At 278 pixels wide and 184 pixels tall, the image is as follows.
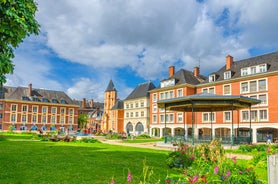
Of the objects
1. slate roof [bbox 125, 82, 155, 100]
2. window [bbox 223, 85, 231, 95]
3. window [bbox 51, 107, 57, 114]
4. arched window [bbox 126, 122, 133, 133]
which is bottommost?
arched window [bbox 126, 122, 133, 133]

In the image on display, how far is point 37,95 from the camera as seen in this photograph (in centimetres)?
6203

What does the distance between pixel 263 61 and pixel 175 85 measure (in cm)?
1467

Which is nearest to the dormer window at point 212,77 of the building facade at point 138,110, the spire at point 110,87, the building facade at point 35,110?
the building facade at point 138,110

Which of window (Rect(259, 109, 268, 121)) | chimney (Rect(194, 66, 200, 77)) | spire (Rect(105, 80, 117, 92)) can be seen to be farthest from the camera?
spire (Rect(105, 80, 117, 92))

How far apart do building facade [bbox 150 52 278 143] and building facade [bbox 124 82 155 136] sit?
19.8 feet

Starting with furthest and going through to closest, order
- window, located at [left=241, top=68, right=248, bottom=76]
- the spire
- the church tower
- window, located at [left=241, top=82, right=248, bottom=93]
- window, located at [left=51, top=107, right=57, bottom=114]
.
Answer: the spire → the church tower → window, located at [left=51, top=107, right=57, bottom=114] → window, located at [left=241, top=68, right=248, bottom=76] → window, located at [left=241, top=82, right=248, bottom=93]

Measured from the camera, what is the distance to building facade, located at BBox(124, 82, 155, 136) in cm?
5381

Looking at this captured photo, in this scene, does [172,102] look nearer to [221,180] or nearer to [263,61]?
[221,180]

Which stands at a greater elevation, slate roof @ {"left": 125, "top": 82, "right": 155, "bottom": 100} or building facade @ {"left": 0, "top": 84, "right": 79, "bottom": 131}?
slate roof @ {"left": 125, "top": 82, "right": 155, "bottom": 100}

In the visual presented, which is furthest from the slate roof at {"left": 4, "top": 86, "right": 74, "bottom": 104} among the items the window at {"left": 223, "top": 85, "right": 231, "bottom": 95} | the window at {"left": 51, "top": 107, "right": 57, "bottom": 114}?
the window at {"left": 223, "top": 85, "right": 231, "bottom": 95}

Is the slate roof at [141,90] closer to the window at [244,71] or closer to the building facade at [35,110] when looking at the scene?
the building facade at [35,110]

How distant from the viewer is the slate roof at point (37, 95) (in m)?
58.9

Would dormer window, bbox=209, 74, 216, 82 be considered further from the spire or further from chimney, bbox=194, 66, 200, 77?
the spire

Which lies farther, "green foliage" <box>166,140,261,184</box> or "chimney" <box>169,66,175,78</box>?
"chimney" <box>169,66,175,78</box>
